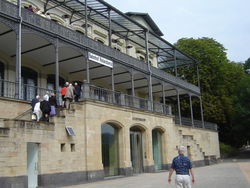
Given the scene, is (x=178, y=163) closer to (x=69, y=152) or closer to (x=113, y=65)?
(x=69, y=152)

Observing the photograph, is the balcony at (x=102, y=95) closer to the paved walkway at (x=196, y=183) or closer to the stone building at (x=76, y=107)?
the stone building at (x=76, y=107)

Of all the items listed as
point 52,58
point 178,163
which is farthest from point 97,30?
point 178,163

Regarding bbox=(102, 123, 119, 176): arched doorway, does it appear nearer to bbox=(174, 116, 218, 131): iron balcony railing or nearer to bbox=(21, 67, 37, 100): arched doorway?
bbox=(21, 67, 37, 100): arched doorway

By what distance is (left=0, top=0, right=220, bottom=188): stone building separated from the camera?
13188mm

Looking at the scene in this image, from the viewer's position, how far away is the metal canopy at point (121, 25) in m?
22.6

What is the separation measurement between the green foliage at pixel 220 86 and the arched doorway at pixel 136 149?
16.6 meters

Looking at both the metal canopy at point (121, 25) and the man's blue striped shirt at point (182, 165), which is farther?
the metal canopy at point (121, 25)

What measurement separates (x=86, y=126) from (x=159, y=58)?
21265 millimetres

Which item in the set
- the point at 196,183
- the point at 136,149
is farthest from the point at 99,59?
the point at 196,183

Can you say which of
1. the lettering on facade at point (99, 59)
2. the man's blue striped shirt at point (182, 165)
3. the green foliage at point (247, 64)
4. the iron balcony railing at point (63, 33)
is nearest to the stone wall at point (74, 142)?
the lettering on facade at point (99, 59)

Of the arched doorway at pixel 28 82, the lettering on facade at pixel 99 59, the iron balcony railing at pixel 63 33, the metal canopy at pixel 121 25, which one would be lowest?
the arched doorway at pixel 28 82

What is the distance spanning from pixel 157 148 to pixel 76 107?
29.3 ft

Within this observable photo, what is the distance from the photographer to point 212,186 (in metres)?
12.3

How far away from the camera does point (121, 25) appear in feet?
83.7
